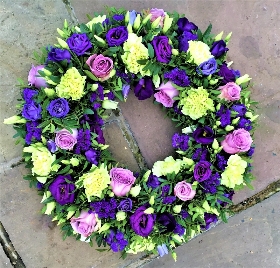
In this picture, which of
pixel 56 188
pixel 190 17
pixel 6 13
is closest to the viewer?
pixel 56 188

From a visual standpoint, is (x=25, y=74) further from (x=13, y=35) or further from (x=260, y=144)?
(x=260, y=144)

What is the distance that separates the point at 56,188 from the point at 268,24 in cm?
136

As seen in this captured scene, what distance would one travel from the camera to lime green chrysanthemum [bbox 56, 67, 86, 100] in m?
1.57

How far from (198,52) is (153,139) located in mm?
520

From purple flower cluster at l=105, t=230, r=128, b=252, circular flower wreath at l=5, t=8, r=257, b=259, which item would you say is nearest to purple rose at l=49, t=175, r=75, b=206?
circular flower wreath at l=5, t=8, r=257, b=259

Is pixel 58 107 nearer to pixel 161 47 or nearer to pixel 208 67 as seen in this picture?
pixel 161 47

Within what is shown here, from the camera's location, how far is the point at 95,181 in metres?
1.62

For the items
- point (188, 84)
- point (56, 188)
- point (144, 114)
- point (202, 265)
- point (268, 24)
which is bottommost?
point (202, 265)

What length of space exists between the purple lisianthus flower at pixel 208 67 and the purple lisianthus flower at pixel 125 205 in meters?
0.63

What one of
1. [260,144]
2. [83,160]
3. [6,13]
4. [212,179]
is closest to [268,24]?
[260,144]

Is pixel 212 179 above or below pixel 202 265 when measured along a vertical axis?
above

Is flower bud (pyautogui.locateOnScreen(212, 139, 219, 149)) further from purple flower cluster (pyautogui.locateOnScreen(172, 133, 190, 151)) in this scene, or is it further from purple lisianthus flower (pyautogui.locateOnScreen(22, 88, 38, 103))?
purple lisianthus flower (pyautogui.locateOnScreen(22, 88, 38, 103))

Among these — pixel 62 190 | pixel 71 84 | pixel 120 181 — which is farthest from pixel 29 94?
pixel 120 181

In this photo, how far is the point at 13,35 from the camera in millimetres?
1905
